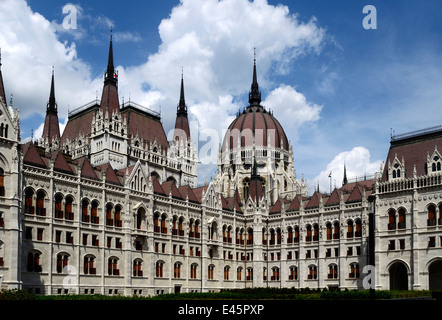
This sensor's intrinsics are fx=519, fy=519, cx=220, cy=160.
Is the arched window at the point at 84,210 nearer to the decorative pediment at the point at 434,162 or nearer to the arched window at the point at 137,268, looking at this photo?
the arched window at the point at 137,268

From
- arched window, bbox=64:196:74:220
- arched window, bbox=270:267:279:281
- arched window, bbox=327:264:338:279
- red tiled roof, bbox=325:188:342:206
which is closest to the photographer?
arched window, bbox=64:196:74:220

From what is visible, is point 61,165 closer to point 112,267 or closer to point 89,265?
point 89,265

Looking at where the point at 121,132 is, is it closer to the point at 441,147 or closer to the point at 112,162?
the point at 112,162

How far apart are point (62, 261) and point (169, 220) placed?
747 inches

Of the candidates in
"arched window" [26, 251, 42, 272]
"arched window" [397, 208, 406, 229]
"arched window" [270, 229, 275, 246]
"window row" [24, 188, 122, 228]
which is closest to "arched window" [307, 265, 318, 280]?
"arched window" [270, 229, 275, 246]

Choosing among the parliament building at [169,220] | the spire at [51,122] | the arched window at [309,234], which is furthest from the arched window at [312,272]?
the spire at [51,122]

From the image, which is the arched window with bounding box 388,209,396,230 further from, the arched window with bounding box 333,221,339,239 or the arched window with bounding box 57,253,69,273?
the arched window with bounding box 57,253,69,273

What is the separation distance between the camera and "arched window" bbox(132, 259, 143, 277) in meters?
70.2

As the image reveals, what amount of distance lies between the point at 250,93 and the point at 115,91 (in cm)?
5735

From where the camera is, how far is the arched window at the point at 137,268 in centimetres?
7019

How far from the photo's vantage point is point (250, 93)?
139 metres

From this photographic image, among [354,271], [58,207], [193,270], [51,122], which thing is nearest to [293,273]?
[354,271]

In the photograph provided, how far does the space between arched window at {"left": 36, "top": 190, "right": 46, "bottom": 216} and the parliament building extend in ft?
0.41
